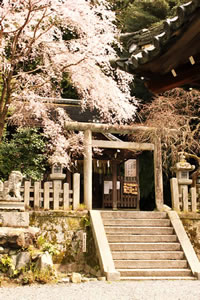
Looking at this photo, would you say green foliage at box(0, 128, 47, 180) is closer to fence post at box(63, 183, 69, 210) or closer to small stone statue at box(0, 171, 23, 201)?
fence post at box(63, 183, 69, 210)

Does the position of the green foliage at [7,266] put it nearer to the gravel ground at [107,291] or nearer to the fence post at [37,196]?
the gravel ground at [107,291]

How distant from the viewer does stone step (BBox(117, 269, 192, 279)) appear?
31.7ft

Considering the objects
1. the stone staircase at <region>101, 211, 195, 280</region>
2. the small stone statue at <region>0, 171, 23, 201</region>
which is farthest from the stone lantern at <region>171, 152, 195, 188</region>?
the small stone statue at <region>0, 171, 23, 201</region>

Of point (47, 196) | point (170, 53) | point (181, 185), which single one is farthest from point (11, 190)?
point (170, 53)

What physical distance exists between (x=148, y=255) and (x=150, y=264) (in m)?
0.29

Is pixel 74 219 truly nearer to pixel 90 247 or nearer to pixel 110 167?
pixel 90 247

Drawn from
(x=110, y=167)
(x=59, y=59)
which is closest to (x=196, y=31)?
(x=59, y=59)

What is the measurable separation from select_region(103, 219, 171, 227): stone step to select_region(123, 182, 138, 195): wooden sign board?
17.6ft

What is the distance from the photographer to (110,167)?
722 inches

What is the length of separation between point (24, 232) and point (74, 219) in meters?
2.40

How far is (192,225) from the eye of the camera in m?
12.1

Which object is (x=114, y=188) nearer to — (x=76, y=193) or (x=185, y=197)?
(x=185, y=197)

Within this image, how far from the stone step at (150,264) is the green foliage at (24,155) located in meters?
4.87

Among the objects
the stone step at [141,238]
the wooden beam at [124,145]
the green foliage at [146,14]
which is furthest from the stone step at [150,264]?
the green foliage at [146,14]
